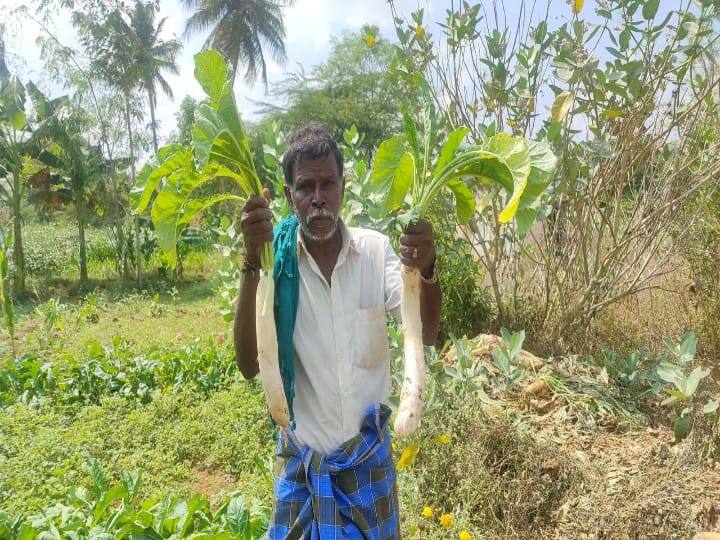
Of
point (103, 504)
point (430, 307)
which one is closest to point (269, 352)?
point (430, 307)

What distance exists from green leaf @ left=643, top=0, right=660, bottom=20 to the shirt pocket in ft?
9.05

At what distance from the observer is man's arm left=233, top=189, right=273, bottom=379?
1397 millimetres

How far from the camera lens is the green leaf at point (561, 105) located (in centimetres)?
314

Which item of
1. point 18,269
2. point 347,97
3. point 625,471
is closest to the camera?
point 625,471

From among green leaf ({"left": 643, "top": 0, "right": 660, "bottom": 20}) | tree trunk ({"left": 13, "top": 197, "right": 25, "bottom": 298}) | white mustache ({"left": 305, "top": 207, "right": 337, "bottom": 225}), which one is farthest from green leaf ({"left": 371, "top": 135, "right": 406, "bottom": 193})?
tree trunk ({"left": 13, "top": 197, "right": 25, "bottom": 298})

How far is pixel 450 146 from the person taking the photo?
1.58m

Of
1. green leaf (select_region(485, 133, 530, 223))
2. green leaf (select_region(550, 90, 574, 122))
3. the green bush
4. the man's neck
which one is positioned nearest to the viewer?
green leaf (select_region(485, 133, 530, 223))

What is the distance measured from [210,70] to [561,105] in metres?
2.36

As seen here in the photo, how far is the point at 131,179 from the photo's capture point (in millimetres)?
12539

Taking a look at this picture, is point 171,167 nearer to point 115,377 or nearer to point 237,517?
point 237,517

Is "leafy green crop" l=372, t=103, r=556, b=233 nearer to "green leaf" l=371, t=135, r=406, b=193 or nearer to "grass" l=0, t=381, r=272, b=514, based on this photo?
"green leaf" l=371, t=135, r=406, b=193

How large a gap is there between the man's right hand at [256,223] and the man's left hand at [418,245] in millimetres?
360

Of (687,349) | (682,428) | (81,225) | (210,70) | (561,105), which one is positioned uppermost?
(561,105)

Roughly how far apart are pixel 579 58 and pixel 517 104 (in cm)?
58
